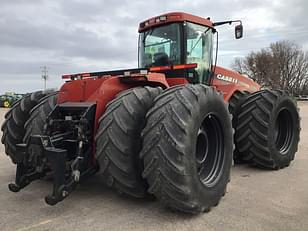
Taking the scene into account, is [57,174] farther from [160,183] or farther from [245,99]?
[245,99]

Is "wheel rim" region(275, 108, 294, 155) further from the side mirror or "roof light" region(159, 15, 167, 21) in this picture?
"roof light" region(159, 15, 167, 21)

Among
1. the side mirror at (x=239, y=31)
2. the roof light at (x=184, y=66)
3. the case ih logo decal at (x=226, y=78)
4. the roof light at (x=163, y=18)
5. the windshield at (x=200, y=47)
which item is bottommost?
the case ih logo decal at (x=226, y=78)

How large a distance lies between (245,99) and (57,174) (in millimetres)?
3975

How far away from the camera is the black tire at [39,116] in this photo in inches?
192

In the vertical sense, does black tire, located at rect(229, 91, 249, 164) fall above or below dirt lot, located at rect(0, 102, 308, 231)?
above

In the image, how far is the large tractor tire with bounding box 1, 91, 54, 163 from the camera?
5.33 metres

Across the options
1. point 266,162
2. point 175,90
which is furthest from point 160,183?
point 266,162

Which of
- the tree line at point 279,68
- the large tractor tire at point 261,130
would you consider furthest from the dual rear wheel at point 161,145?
the tree line at point 279,68

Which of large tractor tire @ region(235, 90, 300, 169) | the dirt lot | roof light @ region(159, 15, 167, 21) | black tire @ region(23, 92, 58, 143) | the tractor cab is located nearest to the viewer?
the dirt lot

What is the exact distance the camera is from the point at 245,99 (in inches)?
252

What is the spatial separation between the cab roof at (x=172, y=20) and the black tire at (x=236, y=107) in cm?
144

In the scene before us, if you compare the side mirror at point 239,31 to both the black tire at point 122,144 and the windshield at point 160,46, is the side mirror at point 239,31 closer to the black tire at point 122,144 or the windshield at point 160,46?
the windshield at point 160,46

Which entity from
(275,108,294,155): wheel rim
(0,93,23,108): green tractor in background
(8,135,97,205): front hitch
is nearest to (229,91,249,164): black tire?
(275,108,294,155): wheel rim

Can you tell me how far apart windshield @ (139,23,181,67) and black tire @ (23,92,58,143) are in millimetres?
1860
